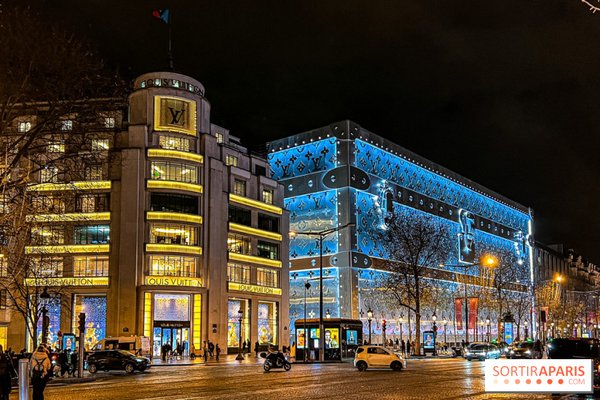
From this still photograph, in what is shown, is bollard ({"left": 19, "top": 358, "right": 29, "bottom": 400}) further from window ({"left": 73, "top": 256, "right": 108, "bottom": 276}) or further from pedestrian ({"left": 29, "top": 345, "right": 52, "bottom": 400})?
window ({"left": 73, "top": 256, "right": 108, "bottom": 276})

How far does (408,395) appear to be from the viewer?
22.4m

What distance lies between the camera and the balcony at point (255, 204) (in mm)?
76812

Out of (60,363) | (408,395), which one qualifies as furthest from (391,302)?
(408,395)

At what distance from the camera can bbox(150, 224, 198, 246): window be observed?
68812mm

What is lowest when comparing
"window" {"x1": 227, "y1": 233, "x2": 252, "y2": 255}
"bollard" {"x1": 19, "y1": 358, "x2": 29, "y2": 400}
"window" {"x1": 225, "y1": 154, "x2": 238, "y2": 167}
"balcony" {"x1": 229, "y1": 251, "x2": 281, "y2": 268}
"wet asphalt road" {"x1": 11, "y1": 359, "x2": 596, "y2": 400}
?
"wet asphalt road" {"x1": 11, "y1": 359, "x2": 596, "y2": 400}

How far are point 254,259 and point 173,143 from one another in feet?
53.1

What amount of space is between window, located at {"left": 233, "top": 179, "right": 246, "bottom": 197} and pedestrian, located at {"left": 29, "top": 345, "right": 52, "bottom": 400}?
2270 inches

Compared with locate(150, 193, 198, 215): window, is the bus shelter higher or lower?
lower

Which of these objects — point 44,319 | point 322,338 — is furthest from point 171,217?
point 44,319

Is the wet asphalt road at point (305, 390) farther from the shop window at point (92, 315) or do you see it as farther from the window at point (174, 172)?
the window at point (174, 172)

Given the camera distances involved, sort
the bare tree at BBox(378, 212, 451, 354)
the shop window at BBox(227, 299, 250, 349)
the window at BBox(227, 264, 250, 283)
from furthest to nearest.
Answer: the shop window at BBox(227, 299, 250, 349)
the window at BBox(227, 264, 250, 283)
the bare tree at BBox(378, 212, 451, 354)

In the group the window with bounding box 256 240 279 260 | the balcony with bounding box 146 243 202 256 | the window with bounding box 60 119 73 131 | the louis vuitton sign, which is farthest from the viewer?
the window with bounding box 256 240 279 260

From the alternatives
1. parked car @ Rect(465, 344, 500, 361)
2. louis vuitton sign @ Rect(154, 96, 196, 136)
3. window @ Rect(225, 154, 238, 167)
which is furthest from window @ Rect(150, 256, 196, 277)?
parked car @ Rect(465, 344, 500, 361)

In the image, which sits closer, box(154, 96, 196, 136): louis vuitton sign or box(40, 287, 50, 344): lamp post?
box(40, 287, 50, 344): lamp post
